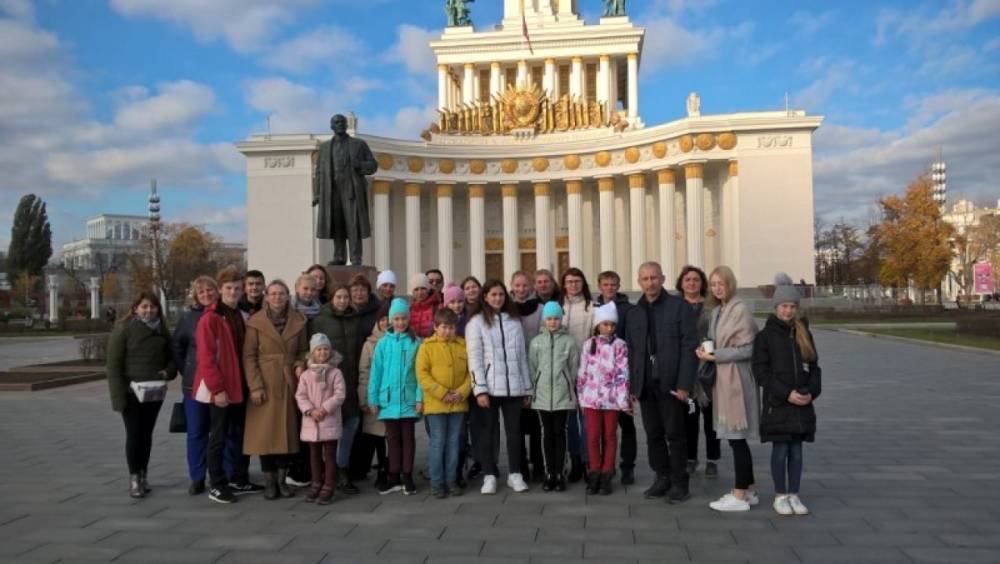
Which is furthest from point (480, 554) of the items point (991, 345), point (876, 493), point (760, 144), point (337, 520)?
point (760, 144)

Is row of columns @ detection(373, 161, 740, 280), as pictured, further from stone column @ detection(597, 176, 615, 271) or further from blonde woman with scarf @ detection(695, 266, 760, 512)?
blonde woman with scarf @ detection(695, 266, 760, 512)

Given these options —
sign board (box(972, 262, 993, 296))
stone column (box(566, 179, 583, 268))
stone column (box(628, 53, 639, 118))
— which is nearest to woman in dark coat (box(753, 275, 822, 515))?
sign board (box(972, 262, 993, 296))

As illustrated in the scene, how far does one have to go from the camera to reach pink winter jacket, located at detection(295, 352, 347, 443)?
6199 millimetres

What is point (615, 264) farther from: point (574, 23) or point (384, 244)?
point (574, 23)

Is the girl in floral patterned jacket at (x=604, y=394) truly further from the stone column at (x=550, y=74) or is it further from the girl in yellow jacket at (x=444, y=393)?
the stone column at (x=550, y=74)

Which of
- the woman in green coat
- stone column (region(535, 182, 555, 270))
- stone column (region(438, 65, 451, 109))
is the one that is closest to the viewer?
the woman in green coat

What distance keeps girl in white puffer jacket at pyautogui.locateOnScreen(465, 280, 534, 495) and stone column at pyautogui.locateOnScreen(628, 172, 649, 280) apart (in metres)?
34.5

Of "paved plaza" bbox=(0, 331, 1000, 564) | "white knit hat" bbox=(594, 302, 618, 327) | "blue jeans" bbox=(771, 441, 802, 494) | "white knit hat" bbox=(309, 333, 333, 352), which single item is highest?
"white knit hat" bbox=(594, 302, 618, 327)

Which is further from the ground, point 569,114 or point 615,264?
point 569,114

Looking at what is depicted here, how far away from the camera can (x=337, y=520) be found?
569 cm

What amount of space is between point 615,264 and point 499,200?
27.8 feet

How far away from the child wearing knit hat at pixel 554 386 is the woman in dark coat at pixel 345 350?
5.38ft

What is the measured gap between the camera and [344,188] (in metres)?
11.5

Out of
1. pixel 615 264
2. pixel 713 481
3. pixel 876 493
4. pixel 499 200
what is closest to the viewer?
pixel 876 493
